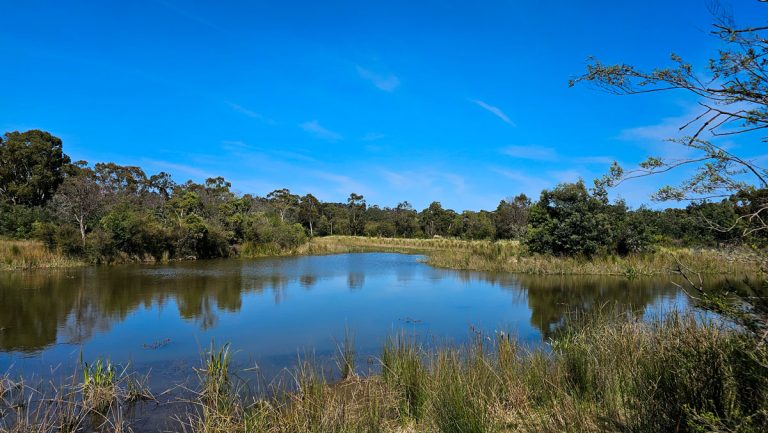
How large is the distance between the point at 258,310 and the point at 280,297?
2416mm

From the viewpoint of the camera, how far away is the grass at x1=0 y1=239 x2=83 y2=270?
741 inches

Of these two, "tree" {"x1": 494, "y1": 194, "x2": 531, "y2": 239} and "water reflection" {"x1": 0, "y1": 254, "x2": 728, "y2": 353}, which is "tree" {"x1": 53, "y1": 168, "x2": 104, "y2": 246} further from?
"tree" {"x1": 494, "y1": 194, "x2": 531, "y2": 239}

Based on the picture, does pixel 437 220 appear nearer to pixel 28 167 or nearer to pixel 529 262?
pixel 529 262

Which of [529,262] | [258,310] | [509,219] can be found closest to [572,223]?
[529,262]

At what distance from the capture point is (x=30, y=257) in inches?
763

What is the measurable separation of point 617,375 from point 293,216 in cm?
5793

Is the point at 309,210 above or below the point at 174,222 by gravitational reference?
above

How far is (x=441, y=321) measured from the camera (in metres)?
10.5

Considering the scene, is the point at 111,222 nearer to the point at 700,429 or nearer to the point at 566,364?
the point at 566,364

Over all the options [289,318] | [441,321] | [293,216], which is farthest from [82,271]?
[293,216]

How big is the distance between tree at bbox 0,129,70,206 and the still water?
21.0m

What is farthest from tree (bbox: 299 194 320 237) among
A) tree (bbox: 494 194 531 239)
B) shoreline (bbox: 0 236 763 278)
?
shoreline (bbox: 0 236 763 278)

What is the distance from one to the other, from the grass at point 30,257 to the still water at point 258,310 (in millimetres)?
1211

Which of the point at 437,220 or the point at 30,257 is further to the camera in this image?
the point at 437,220
